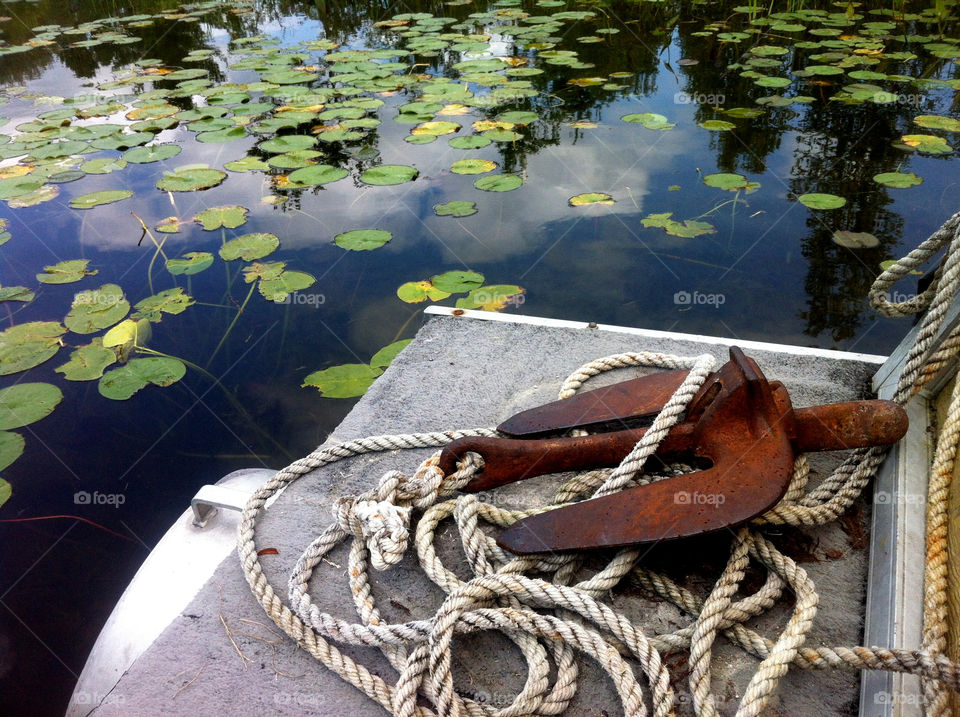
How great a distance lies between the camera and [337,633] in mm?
1027

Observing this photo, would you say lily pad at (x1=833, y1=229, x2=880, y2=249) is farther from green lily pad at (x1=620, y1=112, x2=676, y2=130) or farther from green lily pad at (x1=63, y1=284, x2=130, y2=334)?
green lily pad at (x1=63, y1=284, x2=130, y2=334)

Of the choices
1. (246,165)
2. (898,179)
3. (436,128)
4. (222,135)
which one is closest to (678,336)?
(898,179)

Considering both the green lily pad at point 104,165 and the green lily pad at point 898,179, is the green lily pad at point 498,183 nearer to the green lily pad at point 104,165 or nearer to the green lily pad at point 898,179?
the green lily pad at point 898,179

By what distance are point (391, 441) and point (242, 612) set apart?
0.46 meters

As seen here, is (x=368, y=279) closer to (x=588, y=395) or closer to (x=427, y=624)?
(x=588, y=395)

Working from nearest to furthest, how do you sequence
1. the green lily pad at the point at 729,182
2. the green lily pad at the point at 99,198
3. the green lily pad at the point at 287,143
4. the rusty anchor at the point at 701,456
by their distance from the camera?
the rusty anchor at the point at 701,456 < the green lily pad at the point at 729,182 < the green lily pad at the point at 99,198 < the green lily pad at the point at 287,143

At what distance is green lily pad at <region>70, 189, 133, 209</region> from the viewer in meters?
3.04

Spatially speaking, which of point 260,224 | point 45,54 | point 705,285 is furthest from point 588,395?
point 45,54

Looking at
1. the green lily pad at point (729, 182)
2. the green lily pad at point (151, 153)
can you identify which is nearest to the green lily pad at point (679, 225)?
the green lily pad at point (729, 182)

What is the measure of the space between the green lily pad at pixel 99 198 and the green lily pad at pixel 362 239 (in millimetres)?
1213

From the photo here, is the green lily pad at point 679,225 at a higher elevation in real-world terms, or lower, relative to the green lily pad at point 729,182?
lower

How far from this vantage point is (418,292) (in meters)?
2.43

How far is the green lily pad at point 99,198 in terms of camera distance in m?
3.04

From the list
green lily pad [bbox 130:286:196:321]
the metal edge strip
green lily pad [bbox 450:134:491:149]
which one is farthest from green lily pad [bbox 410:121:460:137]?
the metal edge strip
